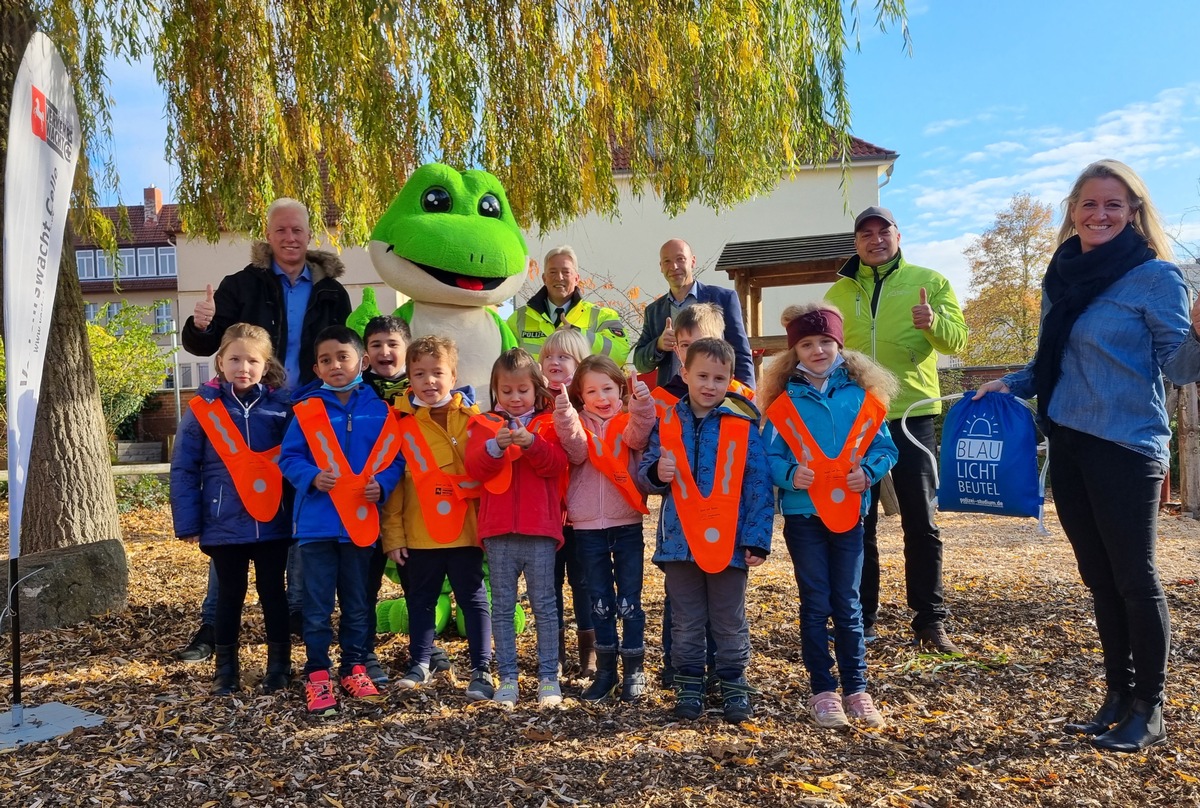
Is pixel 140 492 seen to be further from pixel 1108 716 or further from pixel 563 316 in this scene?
pixel 1108 716

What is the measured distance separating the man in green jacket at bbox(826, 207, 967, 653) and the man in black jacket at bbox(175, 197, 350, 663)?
240 cm

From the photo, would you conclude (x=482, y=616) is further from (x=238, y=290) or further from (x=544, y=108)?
(x=544, y=108)

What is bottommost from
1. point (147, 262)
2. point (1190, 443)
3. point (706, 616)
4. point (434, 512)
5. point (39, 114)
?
point (706, 616)

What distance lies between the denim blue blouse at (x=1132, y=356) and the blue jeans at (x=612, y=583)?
162 cm

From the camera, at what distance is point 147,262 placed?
1411 inches

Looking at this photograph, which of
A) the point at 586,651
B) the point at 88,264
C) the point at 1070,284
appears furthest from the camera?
the point at 88,264

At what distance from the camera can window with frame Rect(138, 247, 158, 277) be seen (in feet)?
117

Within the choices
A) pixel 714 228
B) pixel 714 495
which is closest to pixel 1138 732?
pixel 714 495

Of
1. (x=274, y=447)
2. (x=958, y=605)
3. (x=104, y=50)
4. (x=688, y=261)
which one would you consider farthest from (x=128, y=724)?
(x=104, y=50)

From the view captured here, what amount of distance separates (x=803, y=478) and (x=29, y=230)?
9.62ft

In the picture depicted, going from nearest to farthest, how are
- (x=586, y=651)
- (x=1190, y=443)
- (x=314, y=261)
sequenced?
(x=586, y=651) → (x=314, y=261) → (x=1190, y=443)

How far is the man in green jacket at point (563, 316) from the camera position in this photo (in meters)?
4.39

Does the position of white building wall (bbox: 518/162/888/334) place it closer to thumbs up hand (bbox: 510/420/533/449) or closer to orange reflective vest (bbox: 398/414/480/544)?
orange reflective vest (bbox: 398/414/480/544)

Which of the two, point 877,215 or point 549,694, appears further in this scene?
point 877,215
